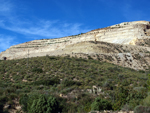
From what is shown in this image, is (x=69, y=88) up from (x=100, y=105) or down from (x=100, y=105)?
up

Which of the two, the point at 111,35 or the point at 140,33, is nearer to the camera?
the point at 140,33

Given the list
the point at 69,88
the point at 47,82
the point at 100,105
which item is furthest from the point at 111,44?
the point at 100,105

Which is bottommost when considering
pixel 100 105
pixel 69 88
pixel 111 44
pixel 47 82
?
pixel 100 105

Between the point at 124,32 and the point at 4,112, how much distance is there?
49.6 metres

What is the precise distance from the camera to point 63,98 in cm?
1255

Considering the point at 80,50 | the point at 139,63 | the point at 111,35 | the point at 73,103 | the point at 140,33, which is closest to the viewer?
the point at 73,103

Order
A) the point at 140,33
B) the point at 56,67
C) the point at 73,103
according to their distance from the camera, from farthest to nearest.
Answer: the point at 140,33 → the point at 56,67 → the point at 73,103

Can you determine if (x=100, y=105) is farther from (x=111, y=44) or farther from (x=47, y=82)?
(x=111, y=44)

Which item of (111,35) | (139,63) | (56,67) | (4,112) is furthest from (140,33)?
(4,112)

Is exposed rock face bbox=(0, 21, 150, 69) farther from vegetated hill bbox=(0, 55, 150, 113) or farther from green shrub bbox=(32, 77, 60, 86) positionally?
green shrub bbox=(32, 77, 60, 86)

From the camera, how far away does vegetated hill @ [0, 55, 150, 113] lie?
36.0 ft

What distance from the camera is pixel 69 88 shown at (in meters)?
15.4

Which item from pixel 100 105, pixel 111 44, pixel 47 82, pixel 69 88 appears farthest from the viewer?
pixel 111 44

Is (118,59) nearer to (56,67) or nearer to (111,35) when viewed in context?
(56,67)
